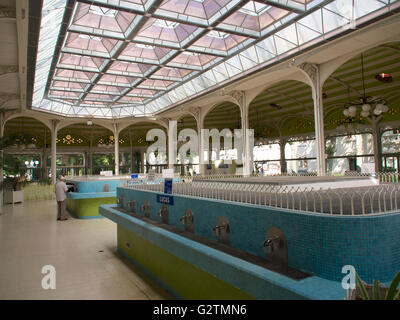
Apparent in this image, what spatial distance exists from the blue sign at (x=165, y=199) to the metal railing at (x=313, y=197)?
20 centimetres

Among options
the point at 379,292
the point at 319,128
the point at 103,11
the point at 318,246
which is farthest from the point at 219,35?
the point at 379,292

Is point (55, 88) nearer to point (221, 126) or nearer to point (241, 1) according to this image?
point (241, 1)

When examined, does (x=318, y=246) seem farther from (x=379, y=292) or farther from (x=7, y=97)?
(x=7, y=97)

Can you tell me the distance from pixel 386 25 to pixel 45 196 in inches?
902

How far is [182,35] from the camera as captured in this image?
13.2m

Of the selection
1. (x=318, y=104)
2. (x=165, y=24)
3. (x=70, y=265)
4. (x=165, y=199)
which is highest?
(x=165, y=24)

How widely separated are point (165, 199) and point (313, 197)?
3.27 metres

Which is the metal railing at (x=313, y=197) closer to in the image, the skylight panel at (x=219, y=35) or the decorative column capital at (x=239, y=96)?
the skylight panel at (x=219, y=35)

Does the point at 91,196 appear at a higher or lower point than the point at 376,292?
lower

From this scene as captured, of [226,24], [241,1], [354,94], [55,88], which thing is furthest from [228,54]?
[55,88]

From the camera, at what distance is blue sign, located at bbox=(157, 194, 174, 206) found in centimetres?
557

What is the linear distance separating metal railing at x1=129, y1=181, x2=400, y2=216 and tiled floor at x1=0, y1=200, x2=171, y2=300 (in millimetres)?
1890

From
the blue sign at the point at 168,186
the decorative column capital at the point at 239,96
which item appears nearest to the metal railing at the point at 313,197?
the blue sign at the point at 168,186

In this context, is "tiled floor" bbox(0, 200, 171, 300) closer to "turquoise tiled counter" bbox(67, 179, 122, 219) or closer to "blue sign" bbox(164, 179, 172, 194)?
"blue sign" bbox(164, 179, 172, 194)
